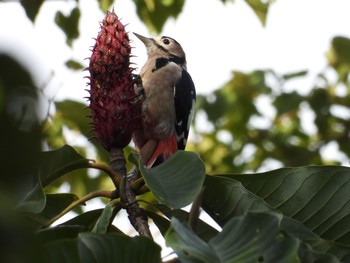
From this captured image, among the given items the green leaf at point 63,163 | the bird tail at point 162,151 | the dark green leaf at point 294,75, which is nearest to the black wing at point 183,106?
the bird tail at point 162,151

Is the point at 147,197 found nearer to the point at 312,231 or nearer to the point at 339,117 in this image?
the point at 339,117

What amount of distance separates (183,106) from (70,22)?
0.90m

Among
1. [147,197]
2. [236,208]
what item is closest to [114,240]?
[236,208]

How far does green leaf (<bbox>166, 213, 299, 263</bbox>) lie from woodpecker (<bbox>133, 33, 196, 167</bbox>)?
234cm

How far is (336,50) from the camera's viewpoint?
666 cm

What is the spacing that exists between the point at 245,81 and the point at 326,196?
552 cm

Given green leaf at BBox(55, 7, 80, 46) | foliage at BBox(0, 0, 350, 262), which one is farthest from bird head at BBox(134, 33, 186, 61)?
green leaf at BBox(55, 7, 80, 46)

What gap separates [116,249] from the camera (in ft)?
3.90

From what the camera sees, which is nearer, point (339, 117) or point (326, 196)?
point (326, 196)

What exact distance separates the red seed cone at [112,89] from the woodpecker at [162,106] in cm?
109

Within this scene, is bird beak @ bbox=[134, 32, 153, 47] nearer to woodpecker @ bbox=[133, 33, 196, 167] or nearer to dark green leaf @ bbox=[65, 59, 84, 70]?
woodpecker @ bbox=[133, 33, 196, 167]

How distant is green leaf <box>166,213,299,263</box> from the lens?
3.52 ft

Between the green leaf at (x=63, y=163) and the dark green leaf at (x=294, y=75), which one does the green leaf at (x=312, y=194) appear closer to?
the green leaf at (x=63, y=163)

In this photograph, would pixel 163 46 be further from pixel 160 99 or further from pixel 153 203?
pixel 153 203
